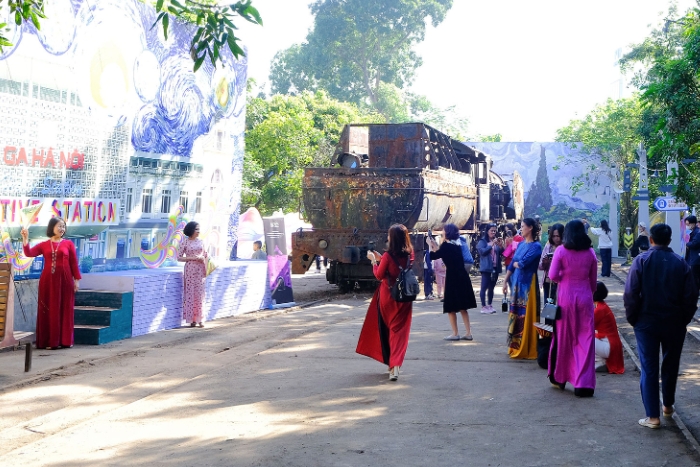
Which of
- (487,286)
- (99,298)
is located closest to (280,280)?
(487,286)

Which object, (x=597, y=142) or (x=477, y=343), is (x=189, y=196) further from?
(x=597, y=142)

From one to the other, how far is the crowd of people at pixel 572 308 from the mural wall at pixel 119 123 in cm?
468

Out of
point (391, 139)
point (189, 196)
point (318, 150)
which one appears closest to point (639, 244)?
point (391, 139)

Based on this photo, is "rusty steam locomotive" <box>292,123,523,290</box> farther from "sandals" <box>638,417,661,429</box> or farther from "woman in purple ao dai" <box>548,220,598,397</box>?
"sandals" <box>638,417,661,429</box>

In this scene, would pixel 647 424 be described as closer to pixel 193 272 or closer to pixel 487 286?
pixel 193 272

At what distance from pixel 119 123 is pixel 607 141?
31.5 meters

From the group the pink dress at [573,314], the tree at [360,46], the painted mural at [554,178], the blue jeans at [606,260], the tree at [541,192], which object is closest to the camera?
the pink dress at [573,314]

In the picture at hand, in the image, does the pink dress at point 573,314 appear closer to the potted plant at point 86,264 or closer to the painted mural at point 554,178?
the potted plant at point 86,264

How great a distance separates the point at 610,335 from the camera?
8.68m

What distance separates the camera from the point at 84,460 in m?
5.34

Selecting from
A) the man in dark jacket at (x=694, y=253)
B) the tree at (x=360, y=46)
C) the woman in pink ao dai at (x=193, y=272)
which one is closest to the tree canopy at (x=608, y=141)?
the tree at (x=360, y=46)

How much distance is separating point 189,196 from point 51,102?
3.80m

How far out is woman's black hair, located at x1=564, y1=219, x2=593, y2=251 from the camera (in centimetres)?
771

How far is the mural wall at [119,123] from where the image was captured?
32.9ft
